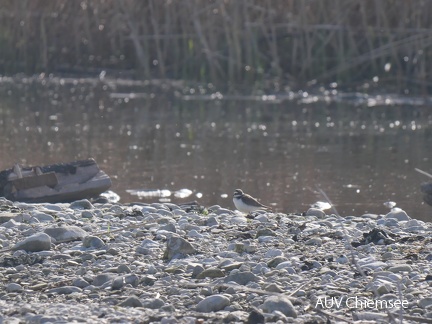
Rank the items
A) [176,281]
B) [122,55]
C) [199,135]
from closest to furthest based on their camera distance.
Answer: [176,281] → [199,135] → [122,55]

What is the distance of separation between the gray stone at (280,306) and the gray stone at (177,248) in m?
1.31

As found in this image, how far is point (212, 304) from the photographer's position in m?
5.52

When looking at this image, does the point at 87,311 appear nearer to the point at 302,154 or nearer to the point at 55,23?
the point at 302,154

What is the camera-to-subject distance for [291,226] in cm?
789

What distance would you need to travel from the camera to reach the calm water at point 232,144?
38.9 feet

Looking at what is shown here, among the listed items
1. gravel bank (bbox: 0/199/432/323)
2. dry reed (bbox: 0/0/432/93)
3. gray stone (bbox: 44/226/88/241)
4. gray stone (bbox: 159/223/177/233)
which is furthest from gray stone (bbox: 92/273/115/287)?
dry reed (bbox: 0/0/432/93)

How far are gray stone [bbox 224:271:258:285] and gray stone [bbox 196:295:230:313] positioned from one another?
48cm

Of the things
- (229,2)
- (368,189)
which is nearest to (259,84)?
(229,2)

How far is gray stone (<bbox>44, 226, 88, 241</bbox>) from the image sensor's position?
7152mm

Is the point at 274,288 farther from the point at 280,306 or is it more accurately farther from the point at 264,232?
the point at 264,232

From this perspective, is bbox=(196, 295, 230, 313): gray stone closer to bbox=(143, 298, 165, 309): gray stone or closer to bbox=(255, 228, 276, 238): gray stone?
bbox=(143, 298, 165, 309): gray stone

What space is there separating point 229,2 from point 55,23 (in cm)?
582

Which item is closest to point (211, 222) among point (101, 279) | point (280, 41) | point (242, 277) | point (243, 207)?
point (243, 207)

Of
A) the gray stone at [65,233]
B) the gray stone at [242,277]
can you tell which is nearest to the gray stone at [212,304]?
the gray stone at [242,277]
